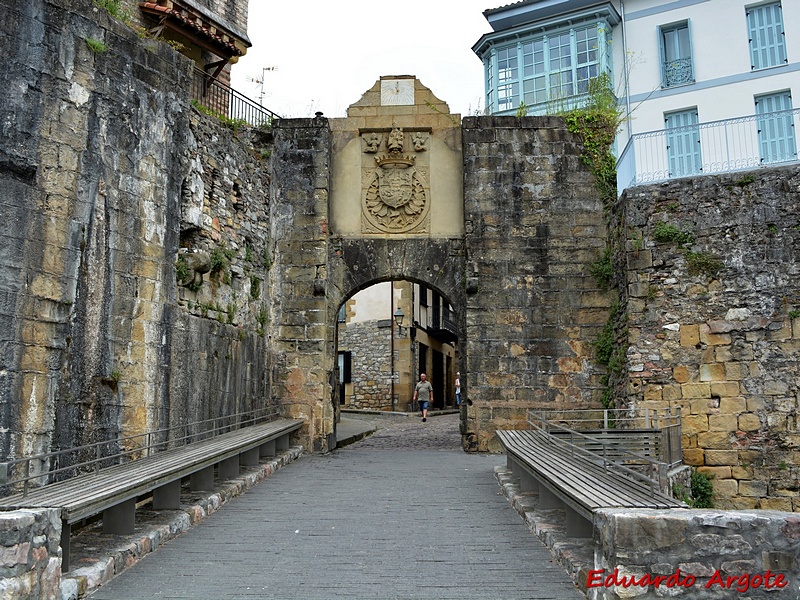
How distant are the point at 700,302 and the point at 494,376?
3.11 metres

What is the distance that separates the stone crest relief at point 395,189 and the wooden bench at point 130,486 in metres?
4.66

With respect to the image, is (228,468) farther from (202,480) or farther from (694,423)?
(694,423)

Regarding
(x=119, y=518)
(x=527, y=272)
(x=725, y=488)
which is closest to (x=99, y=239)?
(x=119, y=518)

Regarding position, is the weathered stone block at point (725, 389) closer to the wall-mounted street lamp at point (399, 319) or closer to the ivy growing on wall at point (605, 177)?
the ivy growing on wall at point (605, 177)

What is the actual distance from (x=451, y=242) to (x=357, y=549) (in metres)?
7.43

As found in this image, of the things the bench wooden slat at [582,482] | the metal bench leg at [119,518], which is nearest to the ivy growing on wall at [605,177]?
the bench wooden slat at [582,482]

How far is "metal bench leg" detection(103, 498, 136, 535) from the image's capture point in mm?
5324

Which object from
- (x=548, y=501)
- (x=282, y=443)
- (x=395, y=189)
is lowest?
(x=548, y=501)

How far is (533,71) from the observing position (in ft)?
63.6

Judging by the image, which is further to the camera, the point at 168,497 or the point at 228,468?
the point at 228,468

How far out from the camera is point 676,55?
1889 cm

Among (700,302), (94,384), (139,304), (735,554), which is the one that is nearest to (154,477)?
(94,384)

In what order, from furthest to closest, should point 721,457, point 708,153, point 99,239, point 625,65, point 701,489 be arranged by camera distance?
point 625,65, point 708,153, point 721,457, point 701,489, point 99,239

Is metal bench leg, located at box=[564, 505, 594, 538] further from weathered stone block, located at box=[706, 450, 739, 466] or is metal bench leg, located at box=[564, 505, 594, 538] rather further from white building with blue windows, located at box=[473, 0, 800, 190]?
white building with blue windows, located at box=[473, 0, 800, 190]
